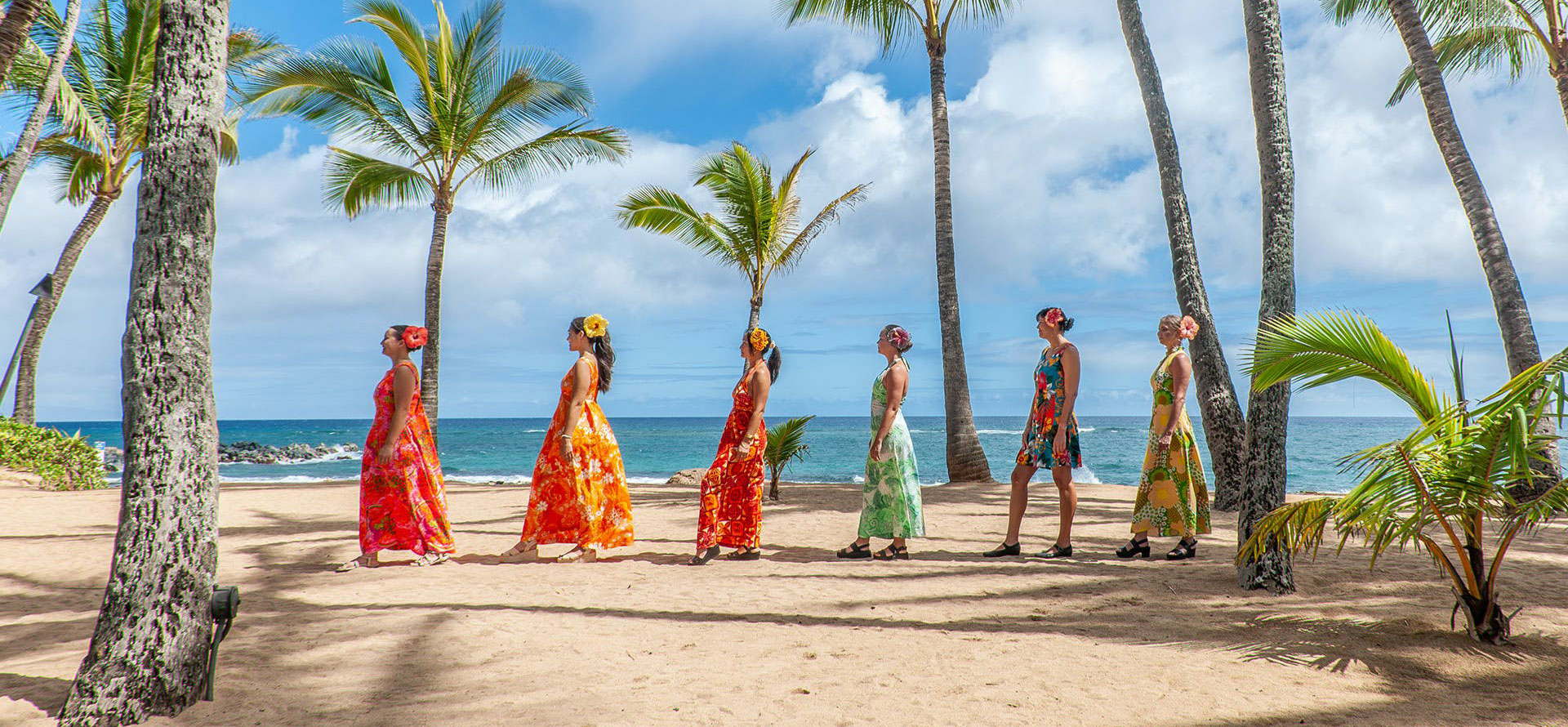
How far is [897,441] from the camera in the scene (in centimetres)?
596

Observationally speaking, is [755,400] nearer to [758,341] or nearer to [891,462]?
[758,341]

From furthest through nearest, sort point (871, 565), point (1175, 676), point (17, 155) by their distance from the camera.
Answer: point (17, 155) < point (871, 565) < point (1175, 676)

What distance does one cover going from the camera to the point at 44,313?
14.3 meters

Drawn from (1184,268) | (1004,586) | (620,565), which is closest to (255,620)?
(620,565)

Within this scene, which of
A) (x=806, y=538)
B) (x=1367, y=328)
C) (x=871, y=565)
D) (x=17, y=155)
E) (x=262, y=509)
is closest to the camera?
(x=1367, y=328)

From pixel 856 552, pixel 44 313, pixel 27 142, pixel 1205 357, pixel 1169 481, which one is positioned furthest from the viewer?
pixel 44 313

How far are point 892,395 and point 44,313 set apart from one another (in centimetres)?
1607

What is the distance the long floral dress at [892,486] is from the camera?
5930 mm

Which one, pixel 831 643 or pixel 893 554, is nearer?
pixel 831 643

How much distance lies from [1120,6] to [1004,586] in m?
7.53

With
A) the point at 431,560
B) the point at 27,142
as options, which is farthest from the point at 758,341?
the point at 27,142

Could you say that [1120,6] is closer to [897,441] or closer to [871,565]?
[897,441]

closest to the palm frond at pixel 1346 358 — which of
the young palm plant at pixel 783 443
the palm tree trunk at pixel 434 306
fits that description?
the young palm plant at pixel 783 443

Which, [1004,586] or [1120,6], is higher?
[1120,6]
